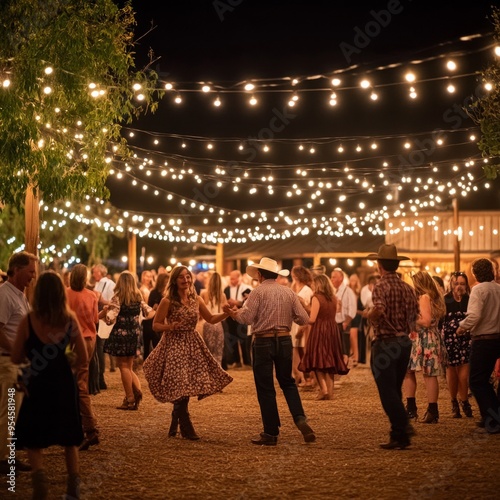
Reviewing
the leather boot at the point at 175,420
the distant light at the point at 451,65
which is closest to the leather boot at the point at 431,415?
the leather boot at the point at 175,420

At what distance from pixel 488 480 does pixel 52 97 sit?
666 cm

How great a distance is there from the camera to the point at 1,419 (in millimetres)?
7883

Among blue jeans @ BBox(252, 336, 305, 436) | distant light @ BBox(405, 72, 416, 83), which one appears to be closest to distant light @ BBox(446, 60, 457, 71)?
distant light @ BBox(405, 72, 416, 83)

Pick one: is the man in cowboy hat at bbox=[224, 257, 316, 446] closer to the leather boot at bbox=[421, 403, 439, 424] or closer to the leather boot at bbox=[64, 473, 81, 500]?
the leather boot at bbox=[421, 403, 439, 424]

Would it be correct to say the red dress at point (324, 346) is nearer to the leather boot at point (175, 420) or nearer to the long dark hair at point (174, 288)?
the leather boot at point (175, 420)

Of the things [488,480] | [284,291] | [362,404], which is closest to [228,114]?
[362,404]

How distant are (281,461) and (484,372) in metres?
2.72

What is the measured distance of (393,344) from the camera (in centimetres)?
873

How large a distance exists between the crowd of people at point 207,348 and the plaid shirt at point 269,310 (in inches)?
0.5

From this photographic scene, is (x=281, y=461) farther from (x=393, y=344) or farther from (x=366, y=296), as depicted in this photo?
(x=366, y=296)

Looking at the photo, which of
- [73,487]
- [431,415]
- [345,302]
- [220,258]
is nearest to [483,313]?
[431,415]

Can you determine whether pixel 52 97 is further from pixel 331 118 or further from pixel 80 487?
pixel 331 118

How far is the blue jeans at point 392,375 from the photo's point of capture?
28.3ft

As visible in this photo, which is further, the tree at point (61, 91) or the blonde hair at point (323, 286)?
the blonde hair at point (323, 286)
